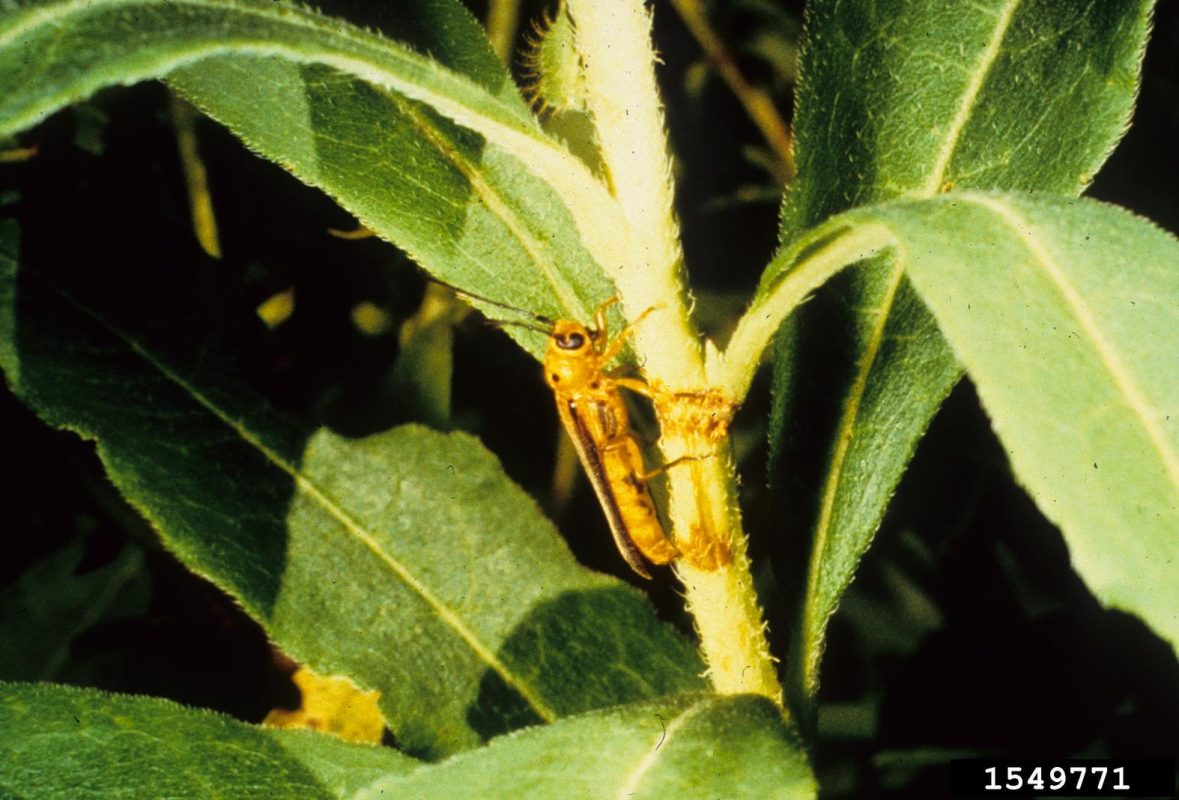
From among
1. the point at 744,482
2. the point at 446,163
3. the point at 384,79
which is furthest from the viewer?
the point at 744,482

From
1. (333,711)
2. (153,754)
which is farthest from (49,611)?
(153,754)

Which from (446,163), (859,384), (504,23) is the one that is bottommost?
(859,384)

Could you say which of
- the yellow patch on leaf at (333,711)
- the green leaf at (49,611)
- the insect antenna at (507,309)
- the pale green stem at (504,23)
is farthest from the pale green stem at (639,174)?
the green leaf at (49,611)

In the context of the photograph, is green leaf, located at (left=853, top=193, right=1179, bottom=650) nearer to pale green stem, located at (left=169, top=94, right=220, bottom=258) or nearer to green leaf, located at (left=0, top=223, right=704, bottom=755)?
green leaf, located at (left=0, top=223, right=704, bottom=755)

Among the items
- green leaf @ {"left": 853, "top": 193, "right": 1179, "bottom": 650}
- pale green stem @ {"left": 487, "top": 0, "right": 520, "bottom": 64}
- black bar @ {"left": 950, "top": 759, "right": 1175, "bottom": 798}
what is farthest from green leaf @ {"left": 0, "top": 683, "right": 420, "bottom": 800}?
pale green stem @ {"left": 487, "top": 0, "right": 520, "bottom": 64}

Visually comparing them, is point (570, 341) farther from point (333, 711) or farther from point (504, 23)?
point (504, 23)
